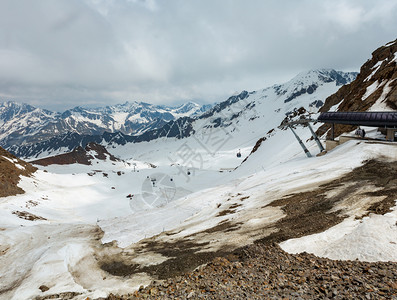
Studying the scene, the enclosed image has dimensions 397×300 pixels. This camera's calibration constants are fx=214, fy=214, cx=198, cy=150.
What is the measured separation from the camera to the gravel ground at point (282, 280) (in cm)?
625

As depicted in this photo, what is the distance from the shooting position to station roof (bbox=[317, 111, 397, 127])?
27594mm

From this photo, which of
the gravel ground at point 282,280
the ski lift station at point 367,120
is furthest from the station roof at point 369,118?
the gravel ground at point 282,280

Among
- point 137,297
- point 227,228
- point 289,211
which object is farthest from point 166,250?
point 289,211

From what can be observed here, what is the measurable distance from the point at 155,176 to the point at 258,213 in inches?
3889

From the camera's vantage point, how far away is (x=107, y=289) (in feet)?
31.3

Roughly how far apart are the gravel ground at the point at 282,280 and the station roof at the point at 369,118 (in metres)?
28.2

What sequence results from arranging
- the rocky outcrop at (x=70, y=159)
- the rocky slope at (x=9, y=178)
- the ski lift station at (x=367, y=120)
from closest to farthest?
the ski lift station at (x=367, y=120) < the rocky slope at (x=9, y=178) < the rocky outcrop at (x=70, y=159)

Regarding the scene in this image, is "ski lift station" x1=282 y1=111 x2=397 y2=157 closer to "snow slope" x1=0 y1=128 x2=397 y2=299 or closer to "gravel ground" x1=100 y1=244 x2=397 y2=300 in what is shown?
"snow slope" x1=0 y1=128 x2=397 y2=299

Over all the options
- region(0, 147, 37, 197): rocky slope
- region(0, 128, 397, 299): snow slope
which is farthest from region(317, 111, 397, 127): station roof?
region(0, 147, 37, 197): rocky slope

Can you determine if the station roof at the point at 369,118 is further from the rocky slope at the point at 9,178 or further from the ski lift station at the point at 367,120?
the rocky slope at the point at 9,178

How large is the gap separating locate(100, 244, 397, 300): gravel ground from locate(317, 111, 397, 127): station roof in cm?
2817

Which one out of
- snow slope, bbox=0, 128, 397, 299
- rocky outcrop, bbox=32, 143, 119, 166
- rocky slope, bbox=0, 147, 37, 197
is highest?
rocky outcrop, bbox=32, 143, 119, 166

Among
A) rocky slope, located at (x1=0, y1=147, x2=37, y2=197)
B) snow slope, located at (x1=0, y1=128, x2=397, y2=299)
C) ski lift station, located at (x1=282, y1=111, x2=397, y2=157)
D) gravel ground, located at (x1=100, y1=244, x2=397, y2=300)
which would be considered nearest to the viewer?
gravel ground, located at (x1=100, y1=244, x2=397, y2=300)

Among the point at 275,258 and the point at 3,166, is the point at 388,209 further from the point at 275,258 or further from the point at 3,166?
the point at 3,166
